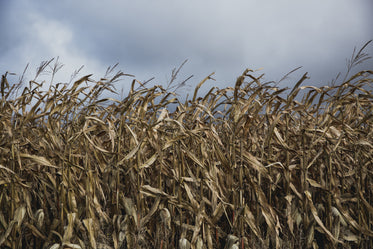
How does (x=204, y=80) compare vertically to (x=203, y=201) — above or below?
above

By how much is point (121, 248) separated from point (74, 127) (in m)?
0.98

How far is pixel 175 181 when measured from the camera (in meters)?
2.39

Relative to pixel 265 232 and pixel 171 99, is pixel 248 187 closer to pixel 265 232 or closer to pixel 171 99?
pixel 265 232

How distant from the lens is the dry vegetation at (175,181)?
2.31 meters

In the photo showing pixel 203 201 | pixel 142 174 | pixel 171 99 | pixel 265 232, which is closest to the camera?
pixel 203 201

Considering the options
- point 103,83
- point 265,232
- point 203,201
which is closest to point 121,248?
point 203,201

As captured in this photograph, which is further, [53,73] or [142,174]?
[53,73]

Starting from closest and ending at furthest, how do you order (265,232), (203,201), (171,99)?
(203,201) → (265,232) → (171,99)

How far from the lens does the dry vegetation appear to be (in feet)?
7.58

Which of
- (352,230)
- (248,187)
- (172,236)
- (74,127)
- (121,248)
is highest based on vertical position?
(74,127)

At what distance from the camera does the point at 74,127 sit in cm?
246

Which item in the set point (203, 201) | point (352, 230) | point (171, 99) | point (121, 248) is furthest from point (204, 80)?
point (352, 230)

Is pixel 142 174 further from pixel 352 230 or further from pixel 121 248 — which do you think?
pixel 352 230

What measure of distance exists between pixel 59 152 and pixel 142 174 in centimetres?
64
